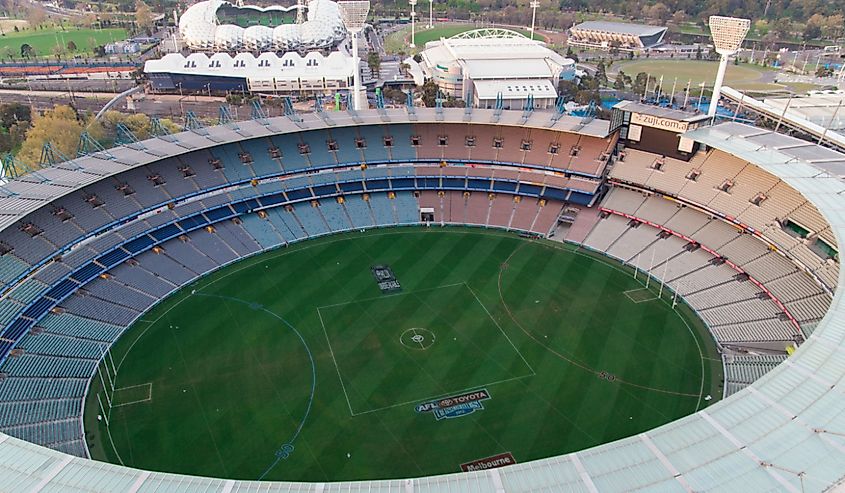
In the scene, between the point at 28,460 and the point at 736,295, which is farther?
the point at 736,295

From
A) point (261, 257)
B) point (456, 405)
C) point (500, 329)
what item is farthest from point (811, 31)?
point (456, 405)

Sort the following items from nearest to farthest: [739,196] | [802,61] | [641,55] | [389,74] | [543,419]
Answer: [543,419] → [739,196] → [389,74] → [802,61] → [641,55]

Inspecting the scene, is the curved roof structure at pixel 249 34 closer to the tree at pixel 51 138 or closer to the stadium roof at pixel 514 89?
the stadium roof at pixel 514 89

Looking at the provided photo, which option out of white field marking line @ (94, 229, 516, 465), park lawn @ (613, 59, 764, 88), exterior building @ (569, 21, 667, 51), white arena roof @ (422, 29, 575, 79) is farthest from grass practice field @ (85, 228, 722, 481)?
exterior building @ (569, 21, 667, 51)

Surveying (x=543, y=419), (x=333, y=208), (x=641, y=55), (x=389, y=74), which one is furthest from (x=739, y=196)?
(x=641, y=55)

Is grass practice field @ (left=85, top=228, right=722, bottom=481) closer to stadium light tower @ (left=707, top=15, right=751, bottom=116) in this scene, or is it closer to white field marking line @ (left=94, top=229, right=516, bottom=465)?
white field marking line @ (left=94, top=229, right=516, bottom=465)

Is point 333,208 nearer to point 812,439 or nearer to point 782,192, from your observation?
point 782,192
